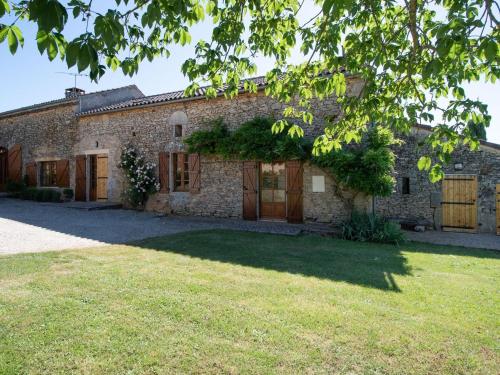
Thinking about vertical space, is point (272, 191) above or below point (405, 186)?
below

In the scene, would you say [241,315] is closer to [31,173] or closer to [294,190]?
[294,190]

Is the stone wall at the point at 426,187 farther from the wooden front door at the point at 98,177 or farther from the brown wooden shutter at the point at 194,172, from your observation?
the wooden front door at the point at 98,177

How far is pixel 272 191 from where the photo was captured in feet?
33.7

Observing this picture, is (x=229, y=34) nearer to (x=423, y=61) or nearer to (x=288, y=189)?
(x=423, y=61)

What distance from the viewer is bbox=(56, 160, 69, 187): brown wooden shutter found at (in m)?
14.4

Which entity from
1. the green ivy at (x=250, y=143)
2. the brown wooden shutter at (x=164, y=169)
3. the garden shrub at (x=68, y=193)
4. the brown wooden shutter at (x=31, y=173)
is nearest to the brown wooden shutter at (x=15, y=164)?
the brown wooden shutter at (x=31, y=173)

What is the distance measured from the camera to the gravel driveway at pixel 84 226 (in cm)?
643

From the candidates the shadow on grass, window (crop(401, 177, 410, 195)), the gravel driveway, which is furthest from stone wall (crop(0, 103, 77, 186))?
window (crop(401, 177, 410, 195))

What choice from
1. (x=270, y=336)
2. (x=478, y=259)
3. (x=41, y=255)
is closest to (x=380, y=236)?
(x=478, y=259)

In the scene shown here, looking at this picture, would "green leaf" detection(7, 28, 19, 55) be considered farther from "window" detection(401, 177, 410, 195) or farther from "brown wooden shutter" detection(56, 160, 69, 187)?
"brown wooden shutter" detection(56, 160, 69, 187)

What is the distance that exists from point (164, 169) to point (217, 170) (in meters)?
2.25

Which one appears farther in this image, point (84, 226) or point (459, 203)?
point (459, 203)

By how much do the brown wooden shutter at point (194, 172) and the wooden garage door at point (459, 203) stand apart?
7.92 metres

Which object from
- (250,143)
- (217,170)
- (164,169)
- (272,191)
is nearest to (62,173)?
(164,169)
